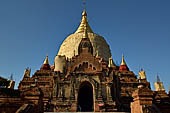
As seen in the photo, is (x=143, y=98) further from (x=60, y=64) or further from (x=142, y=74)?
(x=142, y=74)

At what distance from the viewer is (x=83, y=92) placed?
90.1ft

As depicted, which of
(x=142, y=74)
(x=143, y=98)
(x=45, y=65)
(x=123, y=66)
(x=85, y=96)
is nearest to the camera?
(x=143, y=98)

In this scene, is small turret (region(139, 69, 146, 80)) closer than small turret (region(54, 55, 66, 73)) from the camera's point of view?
No

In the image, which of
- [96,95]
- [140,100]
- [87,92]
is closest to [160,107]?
[140,100]

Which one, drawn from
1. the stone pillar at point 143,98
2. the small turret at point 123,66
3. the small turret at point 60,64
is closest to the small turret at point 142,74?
the small turret at point 123,66

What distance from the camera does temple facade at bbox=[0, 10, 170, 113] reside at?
38.3ft

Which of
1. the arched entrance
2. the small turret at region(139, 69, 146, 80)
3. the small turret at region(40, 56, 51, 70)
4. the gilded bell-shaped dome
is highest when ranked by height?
the gilded bell-shaped dome

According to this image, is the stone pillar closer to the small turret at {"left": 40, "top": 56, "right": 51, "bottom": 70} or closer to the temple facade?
the temple facade

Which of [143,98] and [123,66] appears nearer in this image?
[143,98]

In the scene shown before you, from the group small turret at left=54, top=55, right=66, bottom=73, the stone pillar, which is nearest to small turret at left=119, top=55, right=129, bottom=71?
small turret at left=54, top=55, right=66, bottom=73

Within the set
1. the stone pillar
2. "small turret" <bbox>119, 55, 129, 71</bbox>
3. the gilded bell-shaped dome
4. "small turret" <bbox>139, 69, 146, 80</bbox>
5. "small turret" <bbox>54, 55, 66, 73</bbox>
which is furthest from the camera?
the gilded bell-shaped dome

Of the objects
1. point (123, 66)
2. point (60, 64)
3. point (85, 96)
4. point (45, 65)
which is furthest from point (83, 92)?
point (123, 66)

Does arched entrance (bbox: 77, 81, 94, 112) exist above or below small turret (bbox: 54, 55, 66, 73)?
below

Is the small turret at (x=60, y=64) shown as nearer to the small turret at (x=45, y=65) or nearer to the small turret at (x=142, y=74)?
the small turret at (x=45, y=65)
